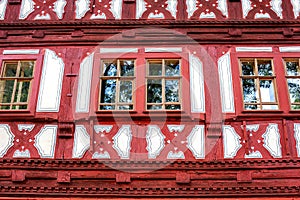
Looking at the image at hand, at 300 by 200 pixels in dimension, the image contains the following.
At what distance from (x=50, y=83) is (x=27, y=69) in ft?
2.41

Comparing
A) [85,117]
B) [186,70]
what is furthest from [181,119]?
[85,117]

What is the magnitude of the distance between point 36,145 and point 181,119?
303cm

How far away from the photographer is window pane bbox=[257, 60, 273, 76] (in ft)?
35.7

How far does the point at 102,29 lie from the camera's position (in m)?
11.4

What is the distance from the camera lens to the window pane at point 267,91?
10578mm

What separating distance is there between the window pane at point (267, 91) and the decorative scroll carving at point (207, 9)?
6.28ft

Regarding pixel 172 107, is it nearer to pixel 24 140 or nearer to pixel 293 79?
pixel 293 79

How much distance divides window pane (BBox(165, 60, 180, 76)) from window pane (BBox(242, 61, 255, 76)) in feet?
4.78

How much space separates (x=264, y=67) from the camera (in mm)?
10992

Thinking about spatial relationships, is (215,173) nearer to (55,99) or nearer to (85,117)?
(85,117)

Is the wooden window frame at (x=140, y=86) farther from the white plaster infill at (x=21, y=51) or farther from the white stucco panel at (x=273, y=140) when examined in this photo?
the white stucco panel at (x=273, y=140)

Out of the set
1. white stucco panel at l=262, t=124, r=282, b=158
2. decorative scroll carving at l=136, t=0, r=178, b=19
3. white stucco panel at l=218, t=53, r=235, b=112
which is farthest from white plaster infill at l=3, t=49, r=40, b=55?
white stucco panel at l=262, t=124, r=282, b=158

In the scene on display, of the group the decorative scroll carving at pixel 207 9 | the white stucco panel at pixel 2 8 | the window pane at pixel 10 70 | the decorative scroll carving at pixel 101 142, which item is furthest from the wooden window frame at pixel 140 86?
the white stucco panel at pixel 2 8

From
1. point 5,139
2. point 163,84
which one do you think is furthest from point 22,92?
point 163,84
